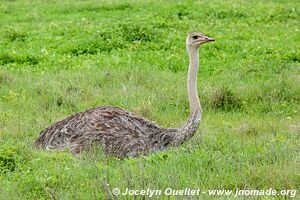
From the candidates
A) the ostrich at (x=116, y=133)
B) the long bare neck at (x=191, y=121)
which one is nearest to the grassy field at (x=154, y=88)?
the long bare neck at (x=191, y=121)

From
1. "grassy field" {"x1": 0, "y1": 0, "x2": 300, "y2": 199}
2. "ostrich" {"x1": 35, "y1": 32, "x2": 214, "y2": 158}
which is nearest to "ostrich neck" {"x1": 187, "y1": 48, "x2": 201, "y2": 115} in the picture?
"ostrich" {"x1": 35, "y1": 32, "x2": 214, "y2": 158}

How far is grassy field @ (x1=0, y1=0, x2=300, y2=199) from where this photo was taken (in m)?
6.56

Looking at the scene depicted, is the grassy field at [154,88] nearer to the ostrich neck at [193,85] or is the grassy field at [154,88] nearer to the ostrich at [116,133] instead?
the ostrich at [116,133]

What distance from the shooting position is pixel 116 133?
8039 mm

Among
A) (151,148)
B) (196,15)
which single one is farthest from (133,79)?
(196,15)

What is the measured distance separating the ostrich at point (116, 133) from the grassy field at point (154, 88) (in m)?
0.23

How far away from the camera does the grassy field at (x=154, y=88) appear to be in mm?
6559

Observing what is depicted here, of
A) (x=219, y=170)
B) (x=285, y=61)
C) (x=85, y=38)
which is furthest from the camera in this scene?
(x=85, y=38)

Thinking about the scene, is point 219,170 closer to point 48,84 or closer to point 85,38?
point 48,84

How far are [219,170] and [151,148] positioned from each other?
146cm

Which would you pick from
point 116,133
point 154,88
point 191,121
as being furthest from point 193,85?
point 154,88

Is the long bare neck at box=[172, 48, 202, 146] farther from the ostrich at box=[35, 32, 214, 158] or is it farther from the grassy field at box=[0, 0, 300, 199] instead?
the grassy field at box=[0, 0, 300, 199]

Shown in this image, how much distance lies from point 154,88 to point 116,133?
3.37 metres

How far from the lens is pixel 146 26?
15.6m
